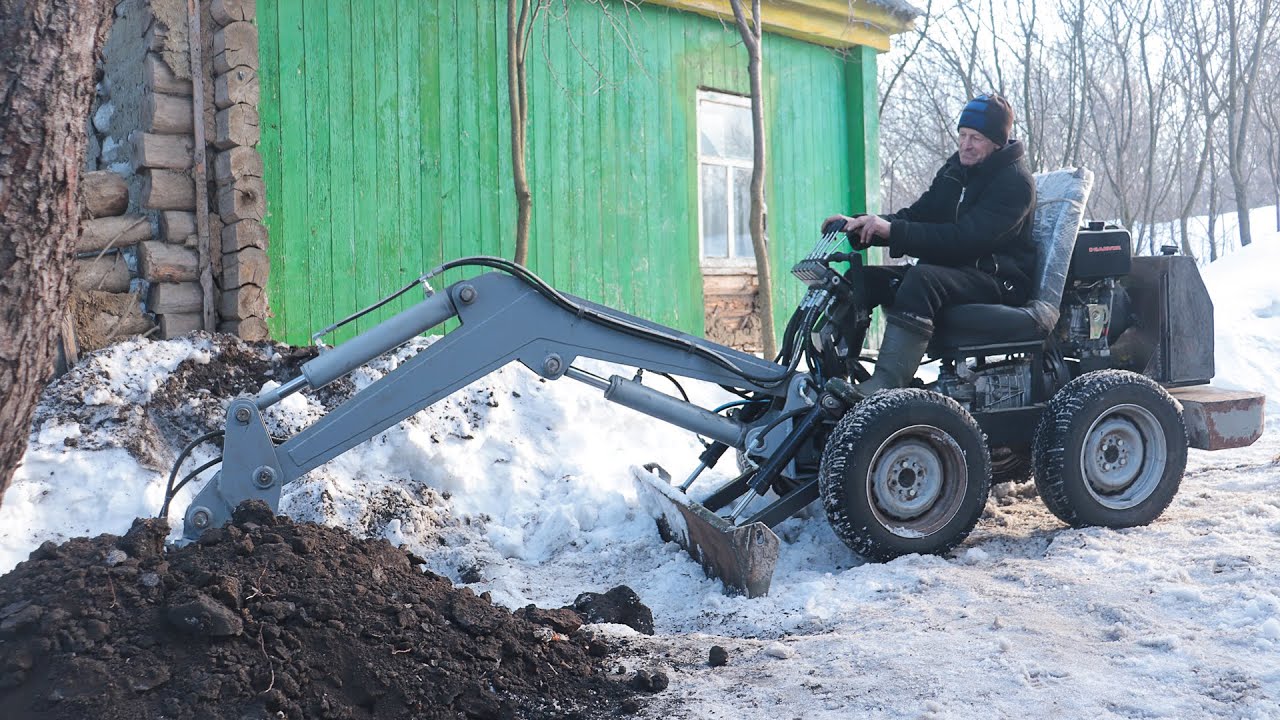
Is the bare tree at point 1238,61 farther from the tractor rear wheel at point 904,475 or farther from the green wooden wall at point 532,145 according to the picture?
the tractor rear wheel at point 904,475

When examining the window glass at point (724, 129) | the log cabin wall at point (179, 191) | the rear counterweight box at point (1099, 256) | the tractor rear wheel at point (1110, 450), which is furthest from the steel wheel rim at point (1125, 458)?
the window glass at point (724, 129)

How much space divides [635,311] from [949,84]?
1632 cm

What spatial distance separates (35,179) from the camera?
8.41ft

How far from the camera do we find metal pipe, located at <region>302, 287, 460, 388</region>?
13.5ft

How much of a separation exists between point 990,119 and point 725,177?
18.0ft

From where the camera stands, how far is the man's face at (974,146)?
5.56 meters

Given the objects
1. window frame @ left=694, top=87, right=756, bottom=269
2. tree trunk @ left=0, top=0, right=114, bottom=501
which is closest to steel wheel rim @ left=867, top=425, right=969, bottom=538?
tree trunk @ left=0, top=0, right=114, bottom=501

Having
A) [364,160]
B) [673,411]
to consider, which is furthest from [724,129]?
[673,411]

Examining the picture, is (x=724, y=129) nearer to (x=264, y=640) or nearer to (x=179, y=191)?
(x=179, y=191)

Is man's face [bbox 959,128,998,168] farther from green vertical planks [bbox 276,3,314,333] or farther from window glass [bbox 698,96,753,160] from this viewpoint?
window glass [bbox 698,96,753,160]

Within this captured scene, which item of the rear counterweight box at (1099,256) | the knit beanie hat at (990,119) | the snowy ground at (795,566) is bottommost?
the snowy ground at (795,566)

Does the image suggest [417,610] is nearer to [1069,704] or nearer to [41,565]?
[41,565]

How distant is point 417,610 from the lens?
3693 millimetres

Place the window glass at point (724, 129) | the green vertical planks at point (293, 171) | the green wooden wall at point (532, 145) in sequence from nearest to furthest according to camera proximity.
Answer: the green vertical planks at point (293, 171)
the green wooden wall at point (532, 145)
the window glass at point (724, 129)
